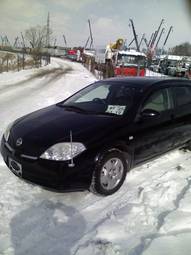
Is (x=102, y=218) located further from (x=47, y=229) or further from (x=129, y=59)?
(x=129, y=59)

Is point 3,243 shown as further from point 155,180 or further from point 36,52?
point 36,52

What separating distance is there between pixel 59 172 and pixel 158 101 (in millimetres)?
2044

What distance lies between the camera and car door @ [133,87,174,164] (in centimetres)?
427

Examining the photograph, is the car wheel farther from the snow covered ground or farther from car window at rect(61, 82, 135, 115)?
car window at rect(61, 82, 135, 115)

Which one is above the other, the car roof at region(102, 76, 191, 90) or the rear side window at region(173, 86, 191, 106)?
the car roof at region(102, 76, 191, 90)

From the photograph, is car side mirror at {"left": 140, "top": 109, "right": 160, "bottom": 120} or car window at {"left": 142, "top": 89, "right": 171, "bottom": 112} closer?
car side mirror at {"left": 140, "top": 109, "right": 160, "bottom": 120}

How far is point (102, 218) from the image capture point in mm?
3404

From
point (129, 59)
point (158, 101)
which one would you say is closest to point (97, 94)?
point (158, 101)

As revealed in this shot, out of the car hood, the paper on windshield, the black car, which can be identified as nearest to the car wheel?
the black car

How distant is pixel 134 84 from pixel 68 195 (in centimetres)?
203

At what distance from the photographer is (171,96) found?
4926 millimetres

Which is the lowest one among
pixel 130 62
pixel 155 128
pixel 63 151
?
pixel 63 151

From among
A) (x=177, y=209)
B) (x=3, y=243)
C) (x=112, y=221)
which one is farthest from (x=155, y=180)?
(x=3, y=243)

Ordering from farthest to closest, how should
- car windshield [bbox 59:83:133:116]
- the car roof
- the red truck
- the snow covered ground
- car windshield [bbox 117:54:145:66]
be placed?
1. car windshield [bbox 117:54:145:66]
2. the red truck
3. the car roof
4. car windshield [bbox 59:83:133:116]
5. the snow covered ground
